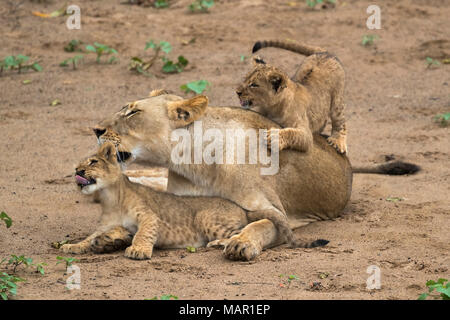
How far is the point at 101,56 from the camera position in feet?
38.9

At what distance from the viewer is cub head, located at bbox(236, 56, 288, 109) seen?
21.7 ft

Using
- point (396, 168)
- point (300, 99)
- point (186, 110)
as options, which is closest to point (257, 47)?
point (300, 99)

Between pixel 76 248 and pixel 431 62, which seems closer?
pixel 76 248

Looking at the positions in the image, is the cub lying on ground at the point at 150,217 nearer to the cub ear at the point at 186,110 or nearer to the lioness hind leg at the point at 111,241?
A: the lioness hind leg at the point at 111,241

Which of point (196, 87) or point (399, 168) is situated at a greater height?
point (196, 87)

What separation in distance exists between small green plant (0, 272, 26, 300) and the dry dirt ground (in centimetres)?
10

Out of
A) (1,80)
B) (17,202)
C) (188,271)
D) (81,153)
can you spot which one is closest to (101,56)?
(1,80)

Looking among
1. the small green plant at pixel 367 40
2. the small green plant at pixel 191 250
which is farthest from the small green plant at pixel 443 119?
the small green plant at pixel 191 250

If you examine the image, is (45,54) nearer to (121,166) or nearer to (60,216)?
(60,216)

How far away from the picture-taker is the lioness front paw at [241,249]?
17.7 ft

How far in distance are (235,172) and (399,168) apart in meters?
2.45

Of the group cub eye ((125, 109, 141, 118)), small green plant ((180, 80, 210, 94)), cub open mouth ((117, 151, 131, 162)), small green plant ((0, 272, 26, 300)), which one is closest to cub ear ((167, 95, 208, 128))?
cub eye ((125, 109, 141, 118))

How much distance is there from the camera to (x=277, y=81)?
6.62m

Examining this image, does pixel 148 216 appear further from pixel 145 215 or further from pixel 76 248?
pixel 76 248
